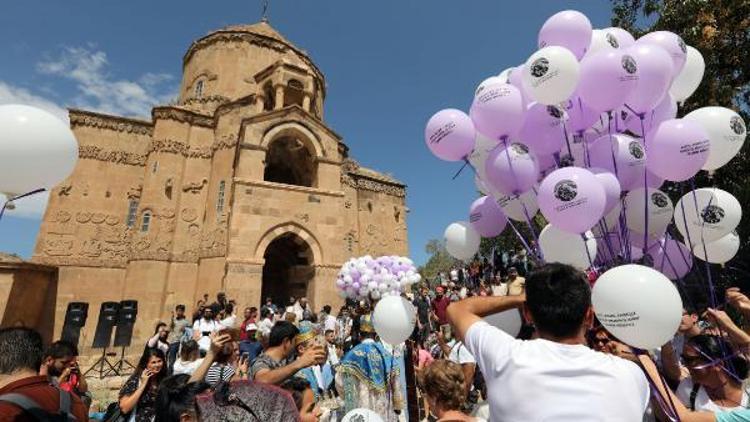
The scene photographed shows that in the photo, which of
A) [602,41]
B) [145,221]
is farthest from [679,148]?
[145,221]

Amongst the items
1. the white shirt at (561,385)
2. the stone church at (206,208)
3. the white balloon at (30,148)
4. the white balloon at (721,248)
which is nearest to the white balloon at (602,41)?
the white balloon at (721,248)

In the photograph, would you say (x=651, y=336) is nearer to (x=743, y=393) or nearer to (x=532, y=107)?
(x=743, y=393)

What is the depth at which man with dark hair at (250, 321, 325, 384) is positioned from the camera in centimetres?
287

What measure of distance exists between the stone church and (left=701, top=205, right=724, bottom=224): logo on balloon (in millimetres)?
11873

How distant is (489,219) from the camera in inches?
190

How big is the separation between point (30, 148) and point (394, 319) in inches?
135

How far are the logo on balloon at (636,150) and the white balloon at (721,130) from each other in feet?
1.90

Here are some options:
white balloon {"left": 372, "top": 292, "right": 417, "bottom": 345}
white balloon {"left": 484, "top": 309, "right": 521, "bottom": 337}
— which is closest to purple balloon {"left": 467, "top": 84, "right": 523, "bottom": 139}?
white balloon {"left": 484, "top": 309, "right": 521, "bottom": 337}

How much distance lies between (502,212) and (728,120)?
237 cm

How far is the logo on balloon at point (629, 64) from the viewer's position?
3719 millimetres

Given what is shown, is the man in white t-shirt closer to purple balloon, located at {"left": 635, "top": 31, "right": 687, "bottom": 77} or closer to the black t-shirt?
purple balloon, located at {"left": 635, "top": 31, "right": 687, "bottom": 77}

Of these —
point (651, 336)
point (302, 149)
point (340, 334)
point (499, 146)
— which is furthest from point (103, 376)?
point (651, 336)

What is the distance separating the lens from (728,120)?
399 cm


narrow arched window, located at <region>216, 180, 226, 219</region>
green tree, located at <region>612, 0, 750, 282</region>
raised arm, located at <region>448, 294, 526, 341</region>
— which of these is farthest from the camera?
narrow arched window, located at <region>216, 180, 226, 219</region>
